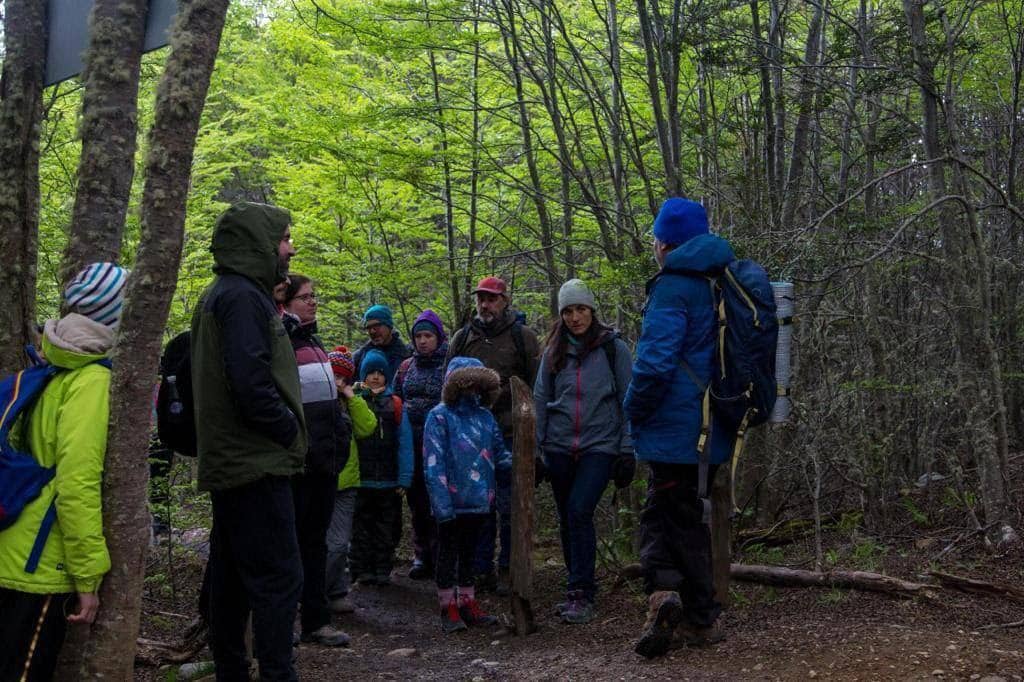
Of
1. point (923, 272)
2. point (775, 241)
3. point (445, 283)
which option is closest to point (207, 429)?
point (775, 241)

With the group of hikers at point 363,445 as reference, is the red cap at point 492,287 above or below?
above

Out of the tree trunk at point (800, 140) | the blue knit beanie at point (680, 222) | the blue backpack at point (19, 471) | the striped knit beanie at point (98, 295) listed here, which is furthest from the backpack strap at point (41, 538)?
the tree trunk at point (800, 140)

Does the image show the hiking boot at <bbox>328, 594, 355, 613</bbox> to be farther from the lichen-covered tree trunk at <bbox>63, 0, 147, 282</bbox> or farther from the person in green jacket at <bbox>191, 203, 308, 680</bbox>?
the lichen-covered tree trunk at <bbox>63, 0, 147, 282</bbox>

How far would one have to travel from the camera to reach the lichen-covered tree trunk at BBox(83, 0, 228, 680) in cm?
355

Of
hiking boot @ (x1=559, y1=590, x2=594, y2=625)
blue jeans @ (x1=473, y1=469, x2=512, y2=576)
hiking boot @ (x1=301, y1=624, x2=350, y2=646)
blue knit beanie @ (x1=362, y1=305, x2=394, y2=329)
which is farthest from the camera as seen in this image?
blue knit beanie @ (x1=362, y1=305, x2=394, y2=329)

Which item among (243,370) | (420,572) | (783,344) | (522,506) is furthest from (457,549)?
(243,370)

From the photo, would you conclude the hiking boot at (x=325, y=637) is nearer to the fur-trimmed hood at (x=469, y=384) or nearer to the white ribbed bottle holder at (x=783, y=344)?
the fur-trimmed hood at (x=469, y=384)

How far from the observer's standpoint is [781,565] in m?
6.62

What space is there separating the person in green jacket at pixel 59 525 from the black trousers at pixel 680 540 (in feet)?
9.21

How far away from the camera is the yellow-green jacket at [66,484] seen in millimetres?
3389

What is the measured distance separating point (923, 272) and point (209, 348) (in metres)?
6.94

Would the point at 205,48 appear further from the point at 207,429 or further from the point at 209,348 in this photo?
the point at 207,429

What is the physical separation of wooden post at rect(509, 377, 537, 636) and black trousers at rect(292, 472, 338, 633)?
1223mm

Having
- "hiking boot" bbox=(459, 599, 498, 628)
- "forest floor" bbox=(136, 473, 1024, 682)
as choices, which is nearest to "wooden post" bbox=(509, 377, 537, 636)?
"forest floor" bbox=(136, 473, 1024, 682)
